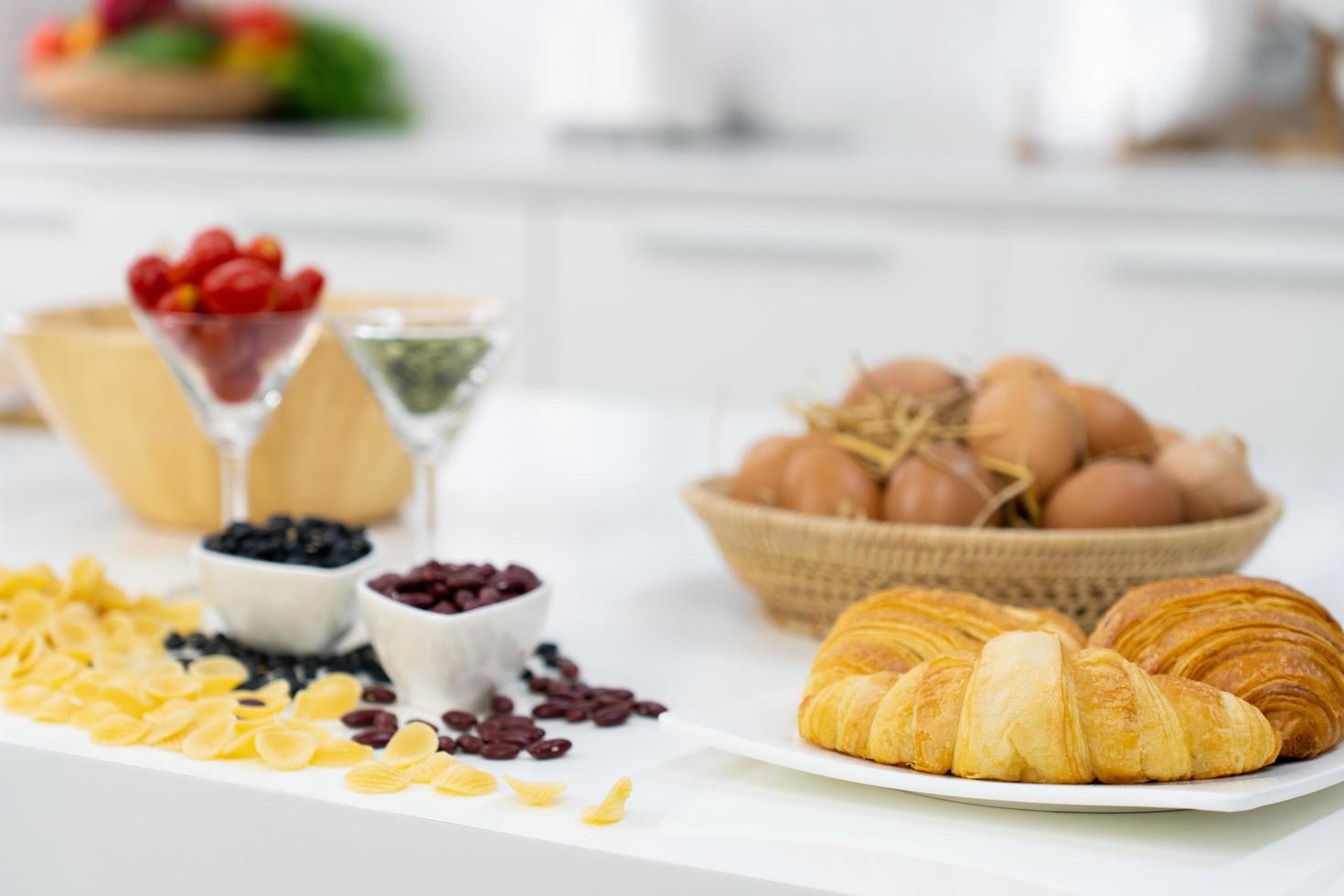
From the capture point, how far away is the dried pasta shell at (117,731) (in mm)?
745

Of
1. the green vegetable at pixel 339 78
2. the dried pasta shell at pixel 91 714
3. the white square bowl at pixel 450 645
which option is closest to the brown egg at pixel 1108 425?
the white square bowl at pixel 450 645

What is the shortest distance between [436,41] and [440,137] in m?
0.23

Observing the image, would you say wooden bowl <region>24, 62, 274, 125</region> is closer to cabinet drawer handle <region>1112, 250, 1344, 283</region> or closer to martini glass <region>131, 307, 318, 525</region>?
cabinet drawer handle <region>1112, 250, 1344, 283</region>

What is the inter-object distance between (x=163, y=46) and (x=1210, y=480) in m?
3.18

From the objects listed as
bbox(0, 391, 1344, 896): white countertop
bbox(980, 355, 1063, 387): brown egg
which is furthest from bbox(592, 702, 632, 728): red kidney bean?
bbox(980, 355, 1063, 387): brown egg

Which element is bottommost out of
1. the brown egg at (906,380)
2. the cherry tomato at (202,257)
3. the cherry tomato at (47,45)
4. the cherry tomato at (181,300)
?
the brown egg at (906,380)

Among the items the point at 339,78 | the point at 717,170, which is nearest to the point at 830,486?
the point at 717,170

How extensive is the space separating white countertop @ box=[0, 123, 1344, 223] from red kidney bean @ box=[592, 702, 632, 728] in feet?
6.97

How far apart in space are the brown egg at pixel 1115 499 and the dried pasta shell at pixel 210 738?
1.52ft

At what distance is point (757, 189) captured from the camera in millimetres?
2953

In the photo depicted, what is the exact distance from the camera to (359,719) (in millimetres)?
776

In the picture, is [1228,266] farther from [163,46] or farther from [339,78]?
[163,46]

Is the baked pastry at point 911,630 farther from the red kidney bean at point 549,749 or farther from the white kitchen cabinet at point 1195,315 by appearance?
the white kitchen cabinet at point 1195,315

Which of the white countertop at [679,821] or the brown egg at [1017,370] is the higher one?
the brown egg at [1017,370]
